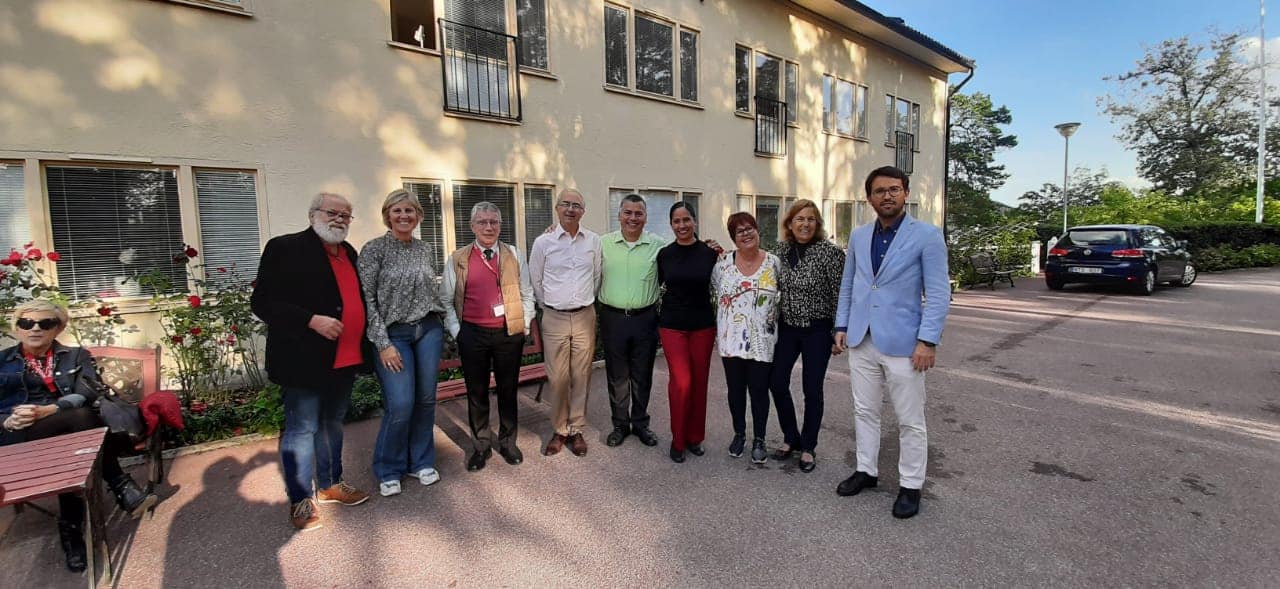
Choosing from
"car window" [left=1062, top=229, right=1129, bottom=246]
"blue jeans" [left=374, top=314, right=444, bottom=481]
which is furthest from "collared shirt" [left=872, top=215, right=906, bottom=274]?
"car window" [left=1062, top=229, right=1129, bottom=246]

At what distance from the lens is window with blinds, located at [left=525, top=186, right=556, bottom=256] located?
26.9 ft

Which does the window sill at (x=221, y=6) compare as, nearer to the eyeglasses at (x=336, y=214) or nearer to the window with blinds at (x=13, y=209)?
the window with blinds at (x=13, y=209)

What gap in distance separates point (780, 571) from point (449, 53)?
6902 millimetres

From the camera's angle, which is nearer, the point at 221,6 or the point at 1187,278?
the point at 221,6

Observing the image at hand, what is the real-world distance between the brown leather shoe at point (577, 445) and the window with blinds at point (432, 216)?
381cm

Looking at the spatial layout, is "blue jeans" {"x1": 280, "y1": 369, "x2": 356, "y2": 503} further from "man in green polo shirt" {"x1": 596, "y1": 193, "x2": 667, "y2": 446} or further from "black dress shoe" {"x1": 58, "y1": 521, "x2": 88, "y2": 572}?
"man in green polo shirt" {"x1": 596, "y1": 193, "x2": 667, "y2": 446}

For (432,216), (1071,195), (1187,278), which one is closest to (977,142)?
(1071,195)

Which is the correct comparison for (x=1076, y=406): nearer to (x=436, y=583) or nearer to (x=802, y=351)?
(x=802, y=351)

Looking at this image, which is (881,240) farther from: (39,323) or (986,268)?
(986,268)

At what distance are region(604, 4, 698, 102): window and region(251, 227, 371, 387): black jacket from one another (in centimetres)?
663

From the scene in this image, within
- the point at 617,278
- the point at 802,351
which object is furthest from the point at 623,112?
the point at 802,351

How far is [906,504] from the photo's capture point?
10.6ft

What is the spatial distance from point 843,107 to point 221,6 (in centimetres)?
1210

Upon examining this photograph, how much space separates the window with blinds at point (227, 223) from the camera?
5.82m
